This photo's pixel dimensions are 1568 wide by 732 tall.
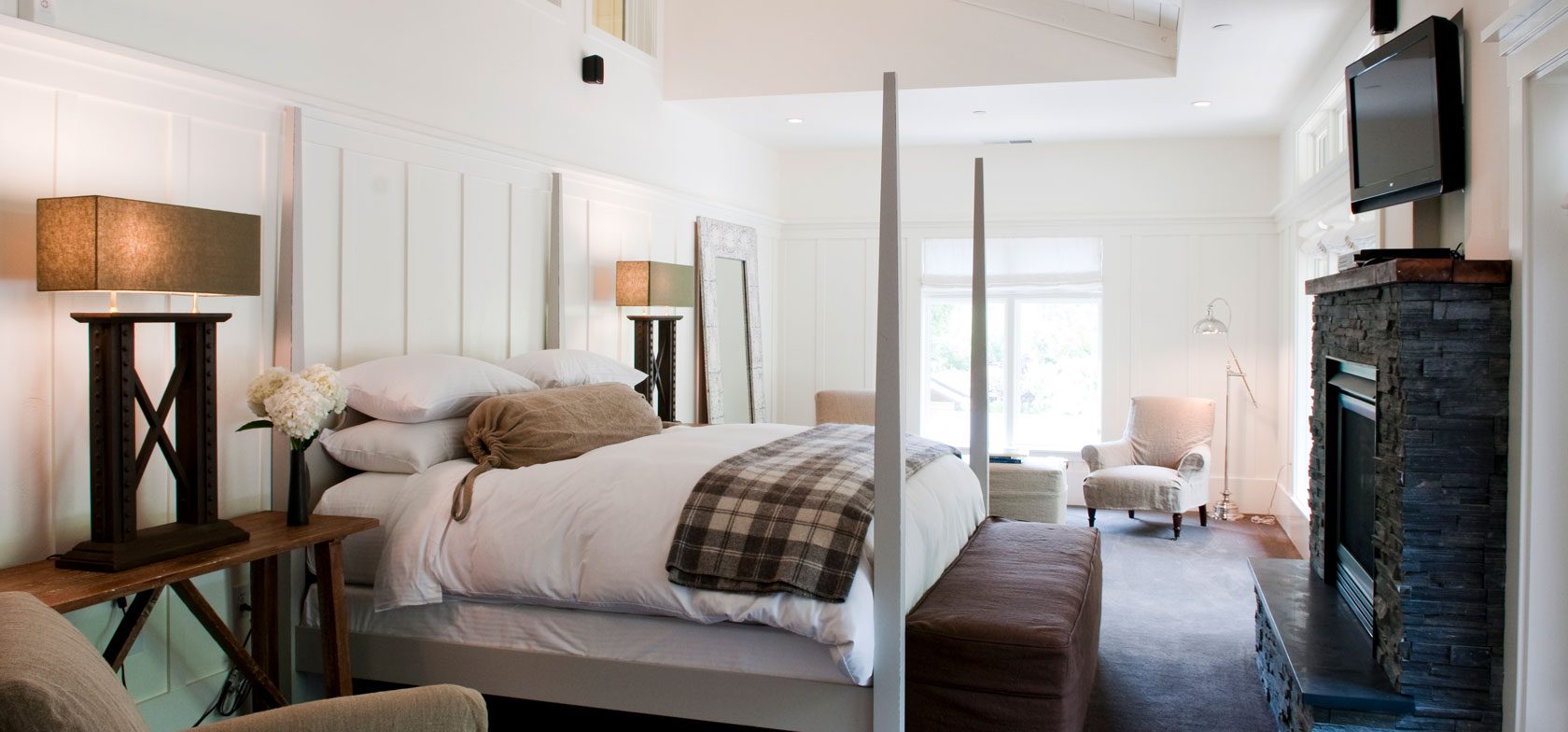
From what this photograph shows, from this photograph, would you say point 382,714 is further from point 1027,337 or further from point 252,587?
point 1027,337

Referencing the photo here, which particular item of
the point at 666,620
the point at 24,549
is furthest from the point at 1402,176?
the point at 24,549

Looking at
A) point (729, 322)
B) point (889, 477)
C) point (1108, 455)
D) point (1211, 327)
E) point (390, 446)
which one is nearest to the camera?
point (889, 477)

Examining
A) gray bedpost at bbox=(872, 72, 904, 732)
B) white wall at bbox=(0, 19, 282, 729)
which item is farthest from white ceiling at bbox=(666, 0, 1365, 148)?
white wall at bbox=(0, 19, 282, 729)

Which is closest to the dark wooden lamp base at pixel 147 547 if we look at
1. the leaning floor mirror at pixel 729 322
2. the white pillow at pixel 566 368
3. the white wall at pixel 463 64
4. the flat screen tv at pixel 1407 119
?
the white wall at pixel 463 64

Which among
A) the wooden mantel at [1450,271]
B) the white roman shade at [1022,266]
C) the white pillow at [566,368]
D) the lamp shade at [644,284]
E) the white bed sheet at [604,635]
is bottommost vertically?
the white bed sheet at [604,635]

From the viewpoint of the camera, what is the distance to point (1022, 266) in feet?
26.6

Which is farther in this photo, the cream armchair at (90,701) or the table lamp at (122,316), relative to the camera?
the table lamp at (122,316)

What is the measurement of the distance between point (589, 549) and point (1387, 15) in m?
3.43

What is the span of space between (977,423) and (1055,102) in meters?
2.87

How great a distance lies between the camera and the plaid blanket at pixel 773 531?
2773mm

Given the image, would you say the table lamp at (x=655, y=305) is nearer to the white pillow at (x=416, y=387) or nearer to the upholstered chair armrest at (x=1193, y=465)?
the white pillow at (x=416, y=387)

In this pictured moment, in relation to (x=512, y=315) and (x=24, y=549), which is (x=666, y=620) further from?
(x=512, y=315)

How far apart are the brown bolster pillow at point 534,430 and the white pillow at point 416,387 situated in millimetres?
96

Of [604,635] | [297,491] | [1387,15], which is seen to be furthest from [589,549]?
[1387,15]
